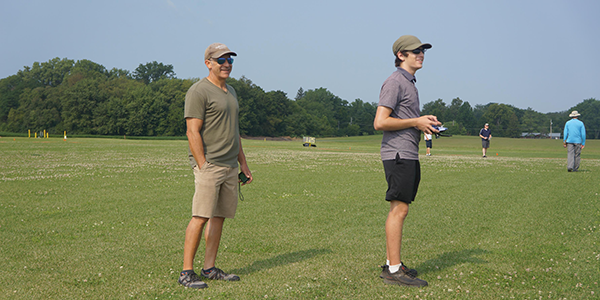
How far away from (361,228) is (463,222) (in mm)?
1938

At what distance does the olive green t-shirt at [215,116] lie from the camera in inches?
176

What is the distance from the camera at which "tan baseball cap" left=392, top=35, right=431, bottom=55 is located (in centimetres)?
473

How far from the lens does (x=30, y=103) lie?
12319 centimetres

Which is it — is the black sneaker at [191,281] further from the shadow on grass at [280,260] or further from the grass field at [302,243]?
the shadow on grass at [280,260]

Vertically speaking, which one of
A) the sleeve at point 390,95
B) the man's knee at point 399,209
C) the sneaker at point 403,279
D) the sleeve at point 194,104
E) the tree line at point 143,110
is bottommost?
the sneaker at point 403,279

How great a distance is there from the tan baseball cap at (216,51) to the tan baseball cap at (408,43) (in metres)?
1.67

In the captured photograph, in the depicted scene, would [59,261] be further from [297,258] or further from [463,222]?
[463,222]

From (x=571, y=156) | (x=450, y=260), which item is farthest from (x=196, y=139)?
(x=571, y=156)

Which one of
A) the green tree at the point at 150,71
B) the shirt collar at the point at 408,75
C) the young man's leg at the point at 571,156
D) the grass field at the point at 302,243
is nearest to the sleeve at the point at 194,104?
the grass field at the point at 302,243

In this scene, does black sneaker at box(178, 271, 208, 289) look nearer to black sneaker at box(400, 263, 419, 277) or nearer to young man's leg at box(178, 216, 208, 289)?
young man's leg at box(178, 216, 208, 289)

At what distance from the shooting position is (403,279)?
469 cm

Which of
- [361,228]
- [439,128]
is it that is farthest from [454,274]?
[361,228]

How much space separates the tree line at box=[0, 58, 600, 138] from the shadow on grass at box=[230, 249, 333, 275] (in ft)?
363

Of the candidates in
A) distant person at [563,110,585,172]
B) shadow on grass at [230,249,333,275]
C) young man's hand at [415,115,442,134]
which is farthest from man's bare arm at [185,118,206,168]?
distant person at [563,110,585,172]
